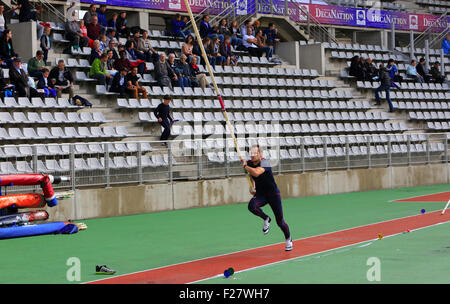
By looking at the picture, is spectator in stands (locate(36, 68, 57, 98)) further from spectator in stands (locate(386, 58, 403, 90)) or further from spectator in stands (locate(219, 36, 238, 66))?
spectator in stands (locate(386, 58, 403, 90))

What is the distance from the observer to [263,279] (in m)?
10.1

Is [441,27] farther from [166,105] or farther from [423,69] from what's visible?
[166,105]

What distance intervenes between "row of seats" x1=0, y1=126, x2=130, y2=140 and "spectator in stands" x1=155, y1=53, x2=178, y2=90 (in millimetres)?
3287

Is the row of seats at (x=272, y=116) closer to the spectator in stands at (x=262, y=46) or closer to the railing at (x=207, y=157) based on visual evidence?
the railing at (x=207, y=157)

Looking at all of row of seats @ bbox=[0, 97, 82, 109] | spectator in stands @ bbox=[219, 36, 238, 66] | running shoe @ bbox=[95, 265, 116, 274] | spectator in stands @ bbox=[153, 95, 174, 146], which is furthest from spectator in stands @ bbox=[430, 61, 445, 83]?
running shoe @ bbox=[95, 265, 116, 274]

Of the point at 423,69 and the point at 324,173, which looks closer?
the point at 324,173

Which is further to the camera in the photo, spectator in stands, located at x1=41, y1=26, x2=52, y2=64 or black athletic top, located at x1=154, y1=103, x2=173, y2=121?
spectator in stands, located at x1=41, y1=26, x2=52, y2=64

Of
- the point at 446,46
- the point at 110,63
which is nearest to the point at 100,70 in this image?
the point at 110,63

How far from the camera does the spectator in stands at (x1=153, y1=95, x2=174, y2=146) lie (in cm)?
2248

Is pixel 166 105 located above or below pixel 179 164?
above

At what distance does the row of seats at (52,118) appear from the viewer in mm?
20016

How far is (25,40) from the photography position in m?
24.2
